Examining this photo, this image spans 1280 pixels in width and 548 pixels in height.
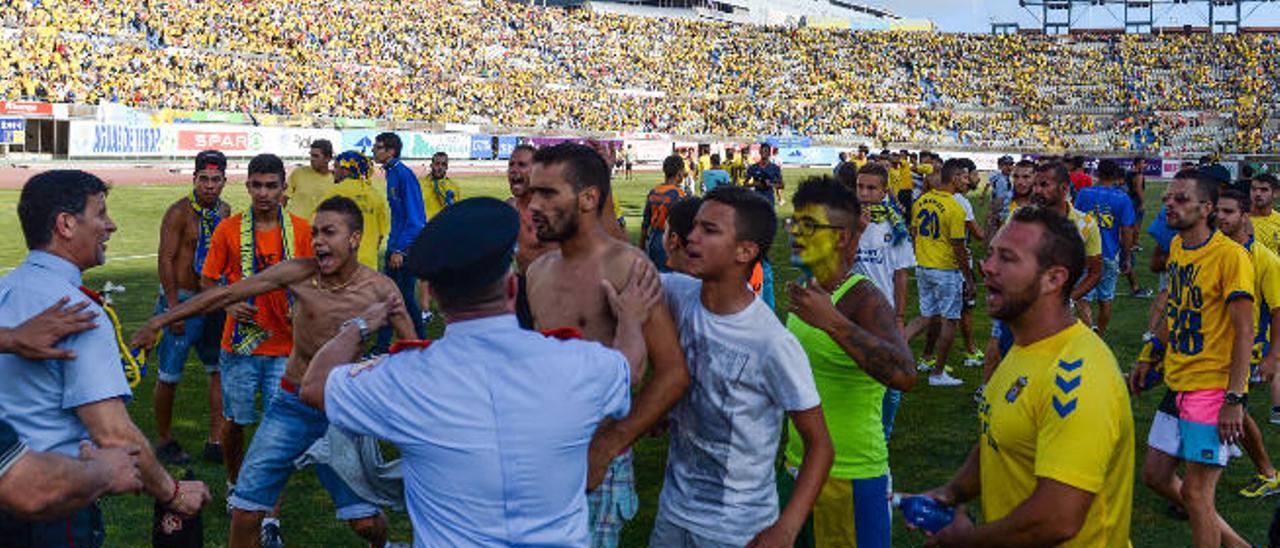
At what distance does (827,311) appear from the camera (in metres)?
4.09

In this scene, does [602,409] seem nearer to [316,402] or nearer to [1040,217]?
[316,402]

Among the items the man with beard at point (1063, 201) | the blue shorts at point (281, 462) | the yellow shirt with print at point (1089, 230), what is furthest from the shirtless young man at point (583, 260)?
the yellow shirt with print at point (1089, 230)

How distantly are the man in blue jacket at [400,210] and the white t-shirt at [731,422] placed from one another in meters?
8.08

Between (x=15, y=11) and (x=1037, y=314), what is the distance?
4760cm

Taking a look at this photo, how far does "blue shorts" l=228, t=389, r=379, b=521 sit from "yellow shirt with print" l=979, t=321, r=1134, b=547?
10.8 feet

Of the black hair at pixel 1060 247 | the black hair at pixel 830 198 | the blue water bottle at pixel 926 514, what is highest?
the black hair at pixel 830 198

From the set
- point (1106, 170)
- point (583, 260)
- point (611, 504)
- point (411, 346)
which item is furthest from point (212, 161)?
point (1106, 170)

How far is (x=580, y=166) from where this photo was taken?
438 cm

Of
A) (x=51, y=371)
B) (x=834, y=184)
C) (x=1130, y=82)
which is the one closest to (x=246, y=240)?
(x=51, y=371)

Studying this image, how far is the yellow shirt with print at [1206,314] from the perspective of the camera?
20.0 feet

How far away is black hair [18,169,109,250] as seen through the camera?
4.00m

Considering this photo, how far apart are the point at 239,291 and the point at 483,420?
3.51 m

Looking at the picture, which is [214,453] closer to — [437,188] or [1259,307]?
[437,188]

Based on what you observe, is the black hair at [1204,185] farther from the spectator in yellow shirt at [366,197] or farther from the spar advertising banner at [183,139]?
the spar advertising banner at [183,139]
